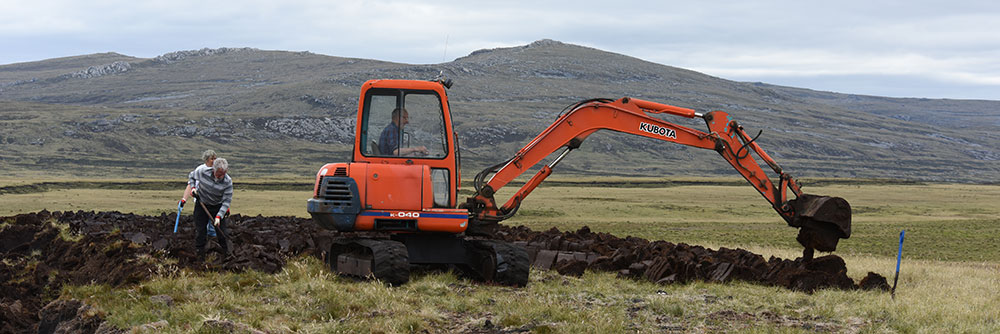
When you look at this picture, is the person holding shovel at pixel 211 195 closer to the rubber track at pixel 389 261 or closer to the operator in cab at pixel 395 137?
the operator in cab at pixel 395 137

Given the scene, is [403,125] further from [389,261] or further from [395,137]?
[389,261]

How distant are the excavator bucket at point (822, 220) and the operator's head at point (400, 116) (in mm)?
6640

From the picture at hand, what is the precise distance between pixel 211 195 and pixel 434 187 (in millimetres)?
4290

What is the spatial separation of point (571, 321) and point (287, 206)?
41.9 metres

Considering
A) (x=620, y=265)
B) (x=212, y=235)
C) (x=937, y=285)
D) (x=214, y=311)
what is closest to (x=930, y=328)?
(x=937, y=285)

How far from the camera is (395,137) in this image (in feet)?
45.6

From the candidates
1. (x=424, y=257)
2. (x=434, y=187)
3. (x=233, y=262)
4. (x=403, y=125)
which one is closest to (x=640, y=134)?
(x=434, y=187)

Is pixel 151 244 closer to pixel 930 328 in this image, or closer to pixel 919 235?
pixel 930 328

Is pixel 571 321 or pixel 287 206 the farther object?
pixel 287 206

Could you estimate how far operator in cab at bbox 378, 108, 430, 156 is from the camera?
13836 mm

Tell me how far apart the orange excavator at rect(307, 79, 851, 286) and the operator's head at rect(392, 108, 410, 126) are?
0.02 metres

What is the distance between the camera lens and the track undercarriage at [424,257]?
1300 cm

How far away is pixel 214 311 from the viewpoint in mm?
10602

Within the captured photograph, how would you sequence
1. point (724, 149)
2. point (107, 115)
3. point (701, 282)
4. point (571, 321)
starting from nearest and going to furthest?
point (571, 321) → point (701, 282) → point (724, 149) → point (107, 115)
